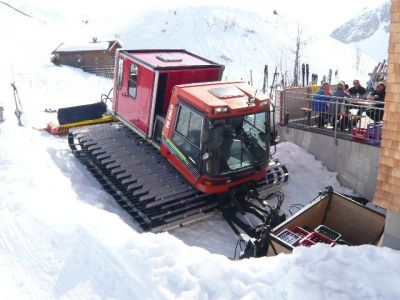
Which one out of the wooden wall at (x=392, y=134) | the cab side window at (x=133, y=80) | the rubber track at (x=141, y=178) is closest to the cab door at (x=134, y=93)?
the cab side window at (x=133, y=80)

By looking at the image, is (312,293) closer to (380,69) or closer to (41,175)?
(41,175)

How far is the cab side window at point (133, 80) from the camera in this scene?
10.9 metres

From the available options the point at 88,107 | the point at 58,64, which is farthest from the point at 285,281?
the point at 58,64

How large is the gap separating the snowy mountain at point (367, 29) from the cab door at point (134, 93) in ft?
218

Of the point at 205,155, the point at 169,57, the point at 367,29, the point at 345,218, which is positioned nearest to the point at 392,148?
the point at 345,218

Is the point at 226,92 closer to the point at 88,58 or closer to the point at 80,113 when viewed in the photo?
the point at 80,113

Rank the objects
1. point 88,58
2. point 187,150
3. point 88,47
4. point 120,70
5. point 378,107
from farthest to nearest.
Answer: point 88,47 < point 88,58 < point 120,70 < point 378,107 < point 187,150

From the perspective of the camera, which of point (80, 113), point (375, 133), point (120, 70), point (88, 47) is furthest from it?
point (88, 47)

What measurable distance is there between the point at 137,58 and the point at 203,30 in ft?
120

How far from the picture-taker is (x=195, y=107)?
8672mm

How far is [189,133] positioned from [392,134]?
378cm

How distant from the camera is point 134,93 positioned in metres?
11.0

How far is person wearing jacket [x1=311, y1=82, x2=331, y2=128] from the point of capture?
449 inches

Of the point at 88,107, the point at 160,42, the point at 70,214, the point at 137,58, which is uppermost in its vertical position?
the point at 160,42
